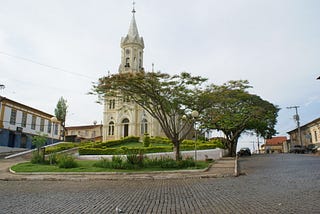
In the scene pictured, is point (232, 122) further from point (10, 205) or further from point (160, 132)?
point (10, 205)

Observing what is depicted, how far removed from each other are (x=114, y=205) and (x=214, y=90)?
15260 mm

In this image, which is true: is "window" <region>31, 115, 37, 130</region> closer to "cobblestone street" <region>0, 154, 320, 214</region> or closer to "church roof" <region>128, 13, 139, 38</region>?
"church roof" <region>128, 13, 139, 38</region>

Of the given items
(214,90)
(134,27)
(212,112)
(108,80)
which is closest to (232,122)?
(212,112)

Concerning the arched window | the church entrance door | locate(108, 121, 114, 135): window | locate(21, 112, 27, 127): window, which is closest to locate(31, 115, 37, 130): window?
locate(21, 112, 27, 127): window

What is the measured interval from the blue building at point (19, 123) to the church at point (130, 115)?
1037cm

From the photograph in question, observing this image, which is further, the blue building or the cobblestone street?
the blue building

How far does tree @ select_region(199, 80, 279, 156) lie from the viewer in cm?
2064

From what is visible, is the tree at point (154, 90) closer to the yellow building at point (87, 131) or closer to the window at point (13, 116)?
the window at point (13, 116)

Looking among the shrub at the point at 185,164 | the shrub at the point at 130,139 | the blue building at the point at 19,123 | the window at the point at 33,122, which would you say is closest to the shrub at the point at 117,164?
the shrub at the point at 185,164

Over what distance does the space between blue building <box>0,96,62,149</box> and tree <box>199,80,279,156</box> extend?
60.6 feet

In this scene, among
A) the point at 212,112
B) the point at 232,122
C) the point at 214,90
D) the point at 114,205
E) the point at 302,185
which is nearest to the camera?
the point at 114,205

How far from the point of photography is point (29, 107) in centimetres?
3928

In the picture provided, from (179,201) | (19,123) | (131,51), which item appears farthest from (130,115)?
(179,201)

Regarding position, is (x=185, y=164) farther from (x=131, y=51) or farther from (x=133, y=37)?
(x=133, y=37)
